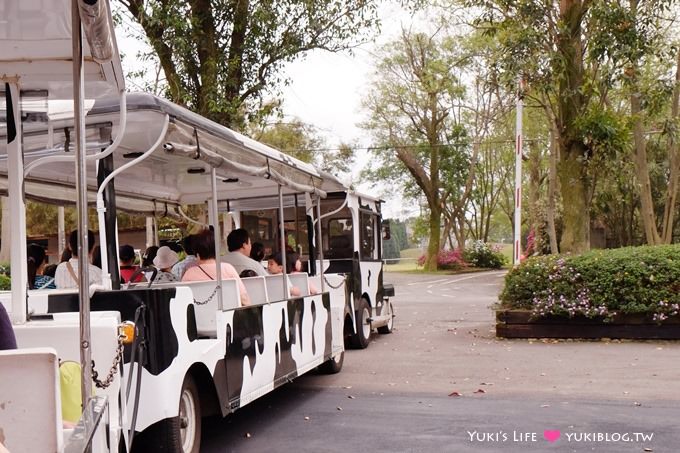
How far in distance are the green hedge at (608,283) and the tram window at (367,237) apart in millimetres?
A: 2468

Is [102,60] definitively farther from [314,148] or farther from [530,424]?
[314,148]

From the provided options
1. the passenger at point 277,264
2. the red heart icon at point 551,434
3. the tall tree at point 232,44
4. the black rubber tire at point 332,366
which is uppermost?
the tall tree at point 232,44

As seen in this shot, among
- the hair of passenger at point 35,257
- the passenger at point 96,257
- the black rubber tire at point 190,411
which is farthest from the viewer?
the hair of passenger at point 35,257

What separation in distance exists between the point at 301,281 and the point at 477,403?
2.47 metres

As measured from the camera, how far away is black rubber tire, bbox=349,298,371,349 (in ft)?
41.6

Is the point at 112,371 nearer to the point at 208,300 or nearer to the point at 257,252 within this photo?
the point at 208,300

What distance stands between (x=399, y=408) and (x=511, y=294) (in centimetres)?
552

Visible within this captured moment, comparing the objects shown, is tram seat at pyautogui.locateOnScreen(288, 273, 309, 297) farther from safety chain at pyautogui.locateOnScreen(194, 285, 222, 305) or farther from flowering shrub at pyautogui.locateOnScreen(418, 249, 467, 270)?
flowering shrub at pyautogui.locateOnScreen(418, 249, 467, 270)

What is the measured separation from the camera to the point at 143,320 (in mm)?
5172

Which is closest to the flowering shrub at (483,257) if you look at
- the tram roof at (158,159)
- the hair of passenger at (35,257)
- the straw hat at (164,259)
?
the tram roof at (158,159)

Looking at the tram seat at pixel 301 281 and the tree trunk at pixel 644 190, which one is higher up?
the tree trunk at pixel 644 190

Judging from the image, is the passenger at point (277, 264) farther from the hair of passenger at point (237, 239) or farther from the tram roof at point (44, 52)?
the tram roof at point (44, 52)

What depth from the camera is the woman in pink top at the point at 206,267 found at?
728cm

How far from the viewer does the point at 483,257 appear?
4994 centimetres
